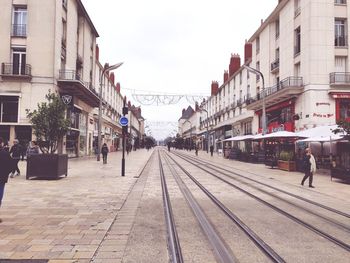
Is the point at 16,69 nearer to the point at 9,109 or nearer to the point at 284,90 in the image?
the point at 9,109

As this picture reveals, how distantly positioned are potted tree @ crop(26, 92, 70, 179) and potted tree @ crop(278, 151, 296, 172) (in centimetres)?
1309

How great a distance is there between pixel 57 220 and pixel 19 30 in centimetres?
2446

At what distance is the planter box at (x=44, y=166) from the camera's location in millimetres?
13250

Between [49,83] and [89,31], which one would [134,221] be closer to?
[49,83]

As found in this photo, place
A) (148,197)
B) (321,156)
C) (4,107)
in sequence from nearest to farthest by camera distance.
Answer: (148,197) → (321,156) → (4,107)

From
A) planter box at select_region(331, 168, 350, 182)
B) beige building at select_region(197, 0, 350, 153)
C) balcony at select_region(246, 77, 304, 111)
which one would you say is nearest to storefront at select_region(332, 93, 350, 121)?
beige building at select_region(197, 0, 350, 153)

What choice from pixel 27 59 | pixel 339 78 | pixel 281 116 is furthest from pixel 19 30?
pixel 339 78

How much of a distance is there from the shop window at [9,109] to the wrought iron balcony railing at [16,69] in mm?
1835

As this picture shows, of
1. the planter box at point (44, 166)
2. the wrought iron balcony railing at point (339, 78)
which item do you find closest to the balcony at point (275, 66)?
the wrought iron balcony railing at point (339, 78)

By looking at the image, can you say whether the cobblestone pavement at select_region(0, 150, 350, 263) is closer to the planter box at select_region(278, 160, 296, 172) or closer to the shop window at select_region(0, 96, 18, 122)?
the planter box at select_region(278, 160, 296, 172)

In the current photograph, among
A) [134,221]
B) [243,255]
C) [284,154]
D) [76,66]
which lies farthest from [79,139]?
[243,255]

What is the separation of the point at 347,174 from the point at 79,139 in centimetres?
2596

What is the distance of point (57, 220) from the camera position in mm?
6371

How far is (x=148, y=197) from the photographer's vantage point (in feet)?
31.9
